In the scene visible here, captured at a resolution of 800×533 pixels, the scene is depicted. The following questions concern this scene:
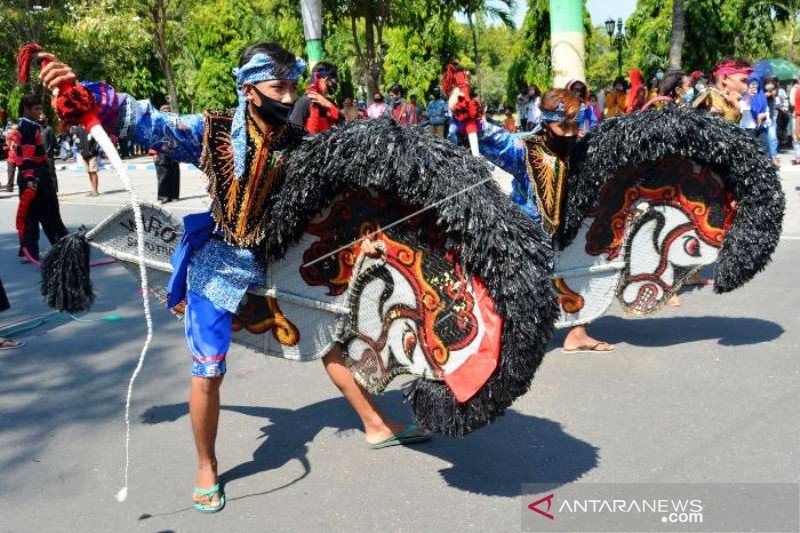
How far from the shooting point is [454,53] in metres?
30.9

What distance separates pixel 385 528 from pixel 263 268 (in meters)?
1.19

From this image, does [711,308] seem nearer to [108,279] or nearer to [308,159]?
[308,159]

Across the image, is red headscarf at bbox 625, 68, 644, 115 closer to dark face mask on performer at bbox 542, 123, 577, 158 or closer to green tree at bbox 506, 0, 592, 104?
dark face mask on performer at bbox 542, 123, 577, 158

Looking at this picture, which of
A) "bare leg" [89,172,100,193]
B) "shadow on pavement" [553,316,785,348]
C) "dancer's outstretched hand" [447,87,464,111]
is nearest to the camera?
"dancer's outstretched hand" [447,87,464,111]

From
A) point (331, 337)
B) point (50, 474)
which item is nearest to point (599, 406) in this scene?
point (331, 337)

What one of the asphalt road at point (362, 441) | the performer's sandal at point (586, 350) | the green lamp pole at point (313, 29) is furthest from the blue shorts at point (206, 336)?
the green lamp pole at point (313, 29)

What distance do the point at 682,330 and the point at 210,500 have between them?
3.49 metres

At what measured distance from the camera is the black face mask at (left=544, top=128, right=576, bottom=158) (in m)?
4.89

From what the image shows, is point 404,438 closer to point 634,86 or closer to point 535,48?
point 634,86

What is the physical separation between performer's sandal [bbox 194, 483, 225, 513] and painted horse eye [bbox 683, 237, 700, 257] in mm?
2910

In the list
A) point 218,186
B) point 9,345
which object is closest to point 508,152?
point 218,186

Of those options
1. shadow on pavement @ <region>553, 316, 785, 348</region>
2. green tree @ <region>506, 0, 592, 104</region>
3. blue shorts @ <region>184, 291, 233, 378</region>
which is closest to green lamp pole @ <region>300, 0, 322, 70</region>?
shadow on pavement @ <region>553, 316, 785, 348</region>

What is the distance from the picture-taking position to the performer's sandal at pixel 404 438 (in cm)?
420

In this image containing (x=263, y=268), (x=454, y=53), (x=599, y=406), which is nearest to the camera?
(x=263, y=268)
